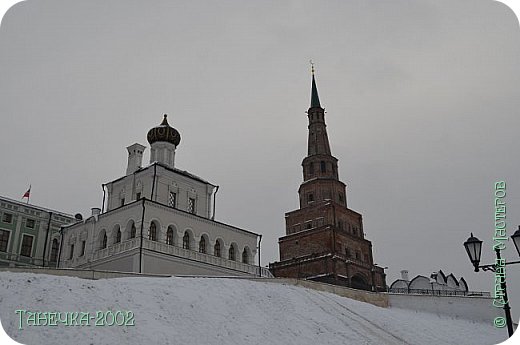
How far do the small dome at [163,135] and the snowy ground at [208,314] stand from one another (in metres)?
15.7

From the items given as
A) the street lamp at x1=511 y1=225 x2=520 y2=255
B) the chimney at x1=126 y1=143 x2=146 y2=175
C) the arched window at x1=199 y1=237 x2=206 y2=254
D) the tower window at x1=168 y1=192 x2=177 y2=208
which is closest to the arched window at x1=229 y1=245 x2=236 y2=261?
the arched window at x1=199 y1=237 x2=206 y2=254

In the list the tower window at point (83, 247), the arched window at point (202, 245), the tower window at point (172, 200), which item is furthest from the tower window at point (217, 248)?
the tower window at point (83, 247)

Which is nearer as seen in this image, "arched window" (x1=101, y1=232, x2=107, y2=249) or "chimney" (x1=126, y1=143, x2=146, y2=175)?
"arched window" (x1=101, y1=232, x2=107, y2=249)

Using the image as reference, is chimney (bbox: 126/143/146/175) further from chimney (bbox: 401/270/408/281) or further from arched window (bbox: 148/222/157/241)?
chimney (bbox: 401/270/408/281)

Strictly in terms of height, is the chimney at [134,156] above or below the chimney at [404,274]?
above

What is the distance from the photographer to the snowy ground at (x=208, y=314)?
1436 cm

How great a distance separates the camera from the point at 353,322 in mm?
21062

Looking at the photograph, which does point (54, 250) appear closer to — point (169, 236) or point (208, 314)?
point (169, 236)

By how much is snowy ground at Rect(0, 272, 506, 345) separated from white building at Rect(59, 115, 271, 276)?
8.11 metres

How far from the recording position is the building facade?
123ft

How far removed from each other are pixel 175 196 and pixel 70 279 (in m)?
16.5

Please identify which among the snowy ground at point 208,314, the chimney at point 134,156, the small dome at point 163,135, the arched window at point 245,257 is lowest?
the snowy ground at point 208,314

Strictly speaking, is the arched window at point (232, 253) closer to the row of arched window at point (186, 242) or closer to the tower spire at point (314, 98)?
the row of arched window at point (186, 242)

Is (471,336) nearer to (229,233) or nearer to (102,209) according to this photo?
(229,233)
